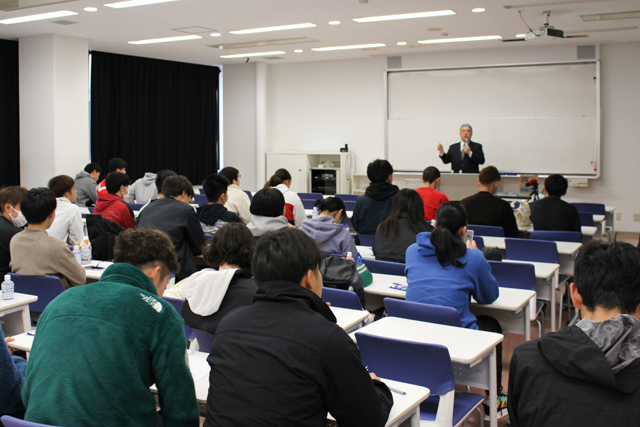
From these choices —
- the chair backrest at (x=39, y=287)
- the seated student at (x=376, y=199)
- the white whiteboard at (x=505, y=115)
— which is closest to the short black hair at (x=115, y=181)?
the chair backrest at (x=39, y=287)

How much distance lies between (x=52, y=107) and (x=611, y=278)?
30.4 ft

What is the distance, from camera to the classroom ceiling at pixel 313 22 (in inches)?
270

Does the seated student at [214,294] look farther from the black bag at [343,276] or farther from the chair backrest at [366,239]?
the chair backrest at [366,239]

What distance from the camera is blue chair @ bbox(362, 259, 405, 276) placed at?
392 centimetres

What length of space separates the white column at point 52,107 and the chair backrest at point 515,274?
752cm

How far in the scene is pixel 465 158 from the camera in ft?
31.8

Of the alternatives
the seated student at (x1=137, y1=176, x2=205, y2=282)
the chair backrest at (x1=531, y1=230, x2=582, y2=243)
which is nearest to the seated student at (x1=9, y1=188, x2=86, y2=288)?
the seated student at (x1=137, y1=176, x2=205, y2=282)

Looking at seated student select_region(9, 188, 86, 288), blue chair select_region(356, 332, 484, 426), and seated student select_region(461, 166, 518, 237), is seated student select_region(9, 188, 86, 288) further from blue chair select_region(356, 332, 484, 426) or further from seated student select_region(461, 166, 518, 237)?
seated student select_region(461, 166, 518, 237)

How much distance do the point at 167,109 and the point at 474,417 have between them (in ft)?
A: 33.4

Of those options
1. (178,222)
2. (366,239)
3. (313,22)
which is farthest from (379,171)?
(313,22)

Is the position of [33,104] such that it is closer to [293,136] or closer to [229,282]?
[293,136]

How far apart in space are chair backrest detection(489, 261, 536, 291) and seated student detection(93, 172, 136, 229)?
3160mm

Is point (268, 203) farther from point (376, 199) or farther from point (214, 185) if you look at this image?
point (376, 199)

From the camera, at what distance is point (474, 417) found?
3.23m
